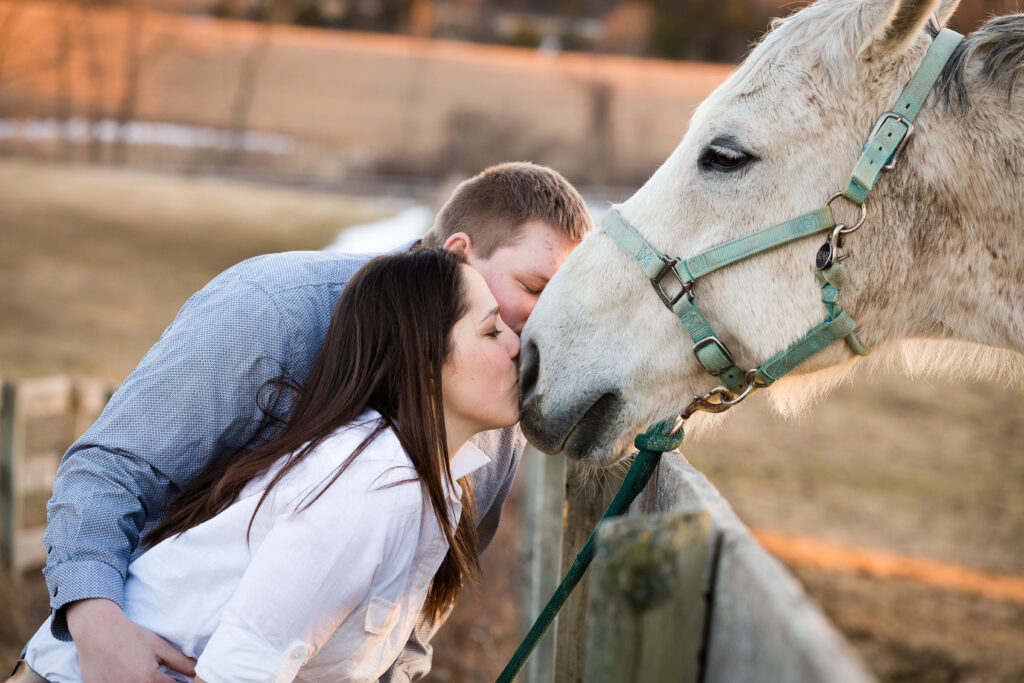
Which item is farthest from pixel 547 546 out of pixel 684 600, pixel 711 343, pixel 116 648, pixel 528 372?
pixel 684 600

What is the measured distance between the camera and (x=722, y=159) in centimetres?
189

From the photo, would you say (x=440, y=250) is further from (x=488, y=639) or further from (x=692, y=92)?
(x=692, y=92)

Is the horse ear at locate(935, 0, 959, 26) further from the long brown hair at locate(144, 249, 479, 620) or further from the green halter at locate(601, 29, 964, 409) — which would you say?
the long brown hair at locate(144, 249, 479, 620)

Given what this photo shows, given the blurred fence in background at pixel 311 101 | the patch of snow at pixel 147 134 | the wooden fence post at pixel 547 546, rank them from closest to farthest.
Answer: the wooden fence post at pixel 547 546 → the blurred fence in background at pixel 311 101 → the patch of snow at pixel 147 134

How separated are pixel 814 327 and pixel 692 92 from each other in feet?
113

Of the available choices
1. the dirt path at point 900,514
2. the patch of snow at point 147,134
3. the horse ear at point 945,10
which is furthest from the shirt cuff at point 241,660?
the patch of snow at point 147,134

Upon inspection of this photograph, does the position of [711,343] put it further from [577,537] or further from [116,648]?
[116,648]

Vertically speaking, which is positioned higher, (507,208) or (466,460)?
(507,208)

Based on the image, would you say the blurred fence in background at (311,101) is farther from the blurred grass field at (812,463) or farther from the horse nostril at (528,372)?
the horse nostril at (528,372)

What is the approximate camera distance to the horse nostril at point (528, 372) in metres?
1.94

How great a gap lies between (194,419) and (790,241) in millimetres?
1353

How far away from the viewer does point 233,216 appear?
68.8ft

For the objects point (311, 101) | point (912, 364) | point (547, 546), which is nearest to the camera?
point (912, 364)

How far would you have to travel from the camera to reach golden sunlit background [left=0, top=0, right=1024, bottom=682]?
5.02 m
